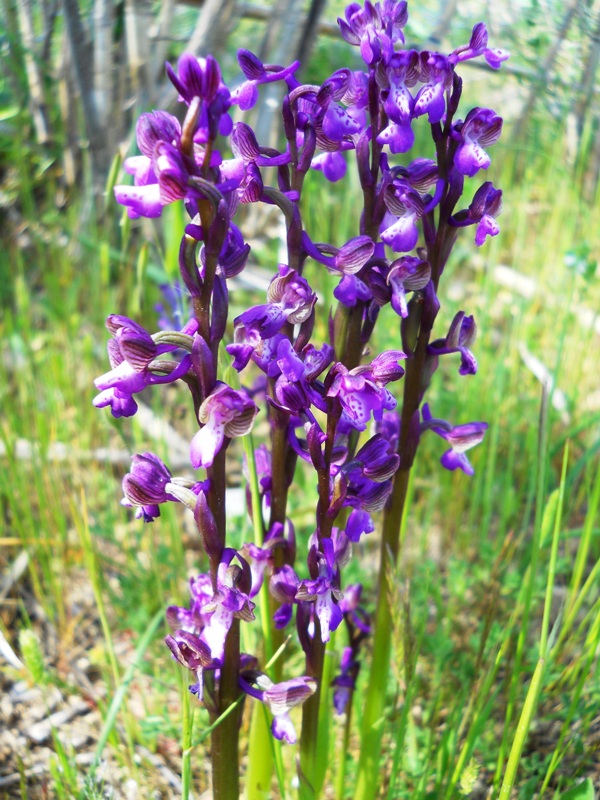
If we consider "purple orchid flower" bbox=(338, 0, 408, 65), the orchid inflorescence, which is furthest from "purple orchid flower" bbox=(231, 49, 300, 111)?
"purple orchid flower" bbox=(338, 0, 408, 65)

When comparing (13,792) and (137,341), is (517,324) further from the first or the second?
(13,792)

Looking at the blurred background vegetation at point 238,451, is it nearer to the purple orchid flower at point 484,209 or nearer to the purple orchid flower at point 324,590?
the purple orchid flower at point 324,590

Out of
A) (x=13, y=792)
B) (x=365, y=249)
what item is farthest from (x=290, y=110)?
(x=13, y=792)

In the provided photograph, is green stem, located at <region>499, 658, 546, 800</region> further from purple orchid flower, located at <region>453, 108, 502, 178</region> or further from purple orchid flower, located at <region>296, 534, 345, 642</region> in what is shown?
purple orchid flower, located at <region>453, 108, 502, 178</region>

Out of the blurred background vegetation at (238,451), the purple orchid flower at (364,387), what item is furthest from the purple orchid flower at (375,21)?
the blurred background vegetation at (238,451)

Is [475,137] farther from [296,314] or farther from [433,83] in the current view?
[296,314]

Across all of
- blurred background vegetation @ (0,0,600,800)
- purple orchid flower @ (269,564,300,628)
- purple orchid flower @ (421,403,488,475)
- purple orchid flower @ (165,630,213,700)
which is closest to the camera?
purple orchid flower @ (165,630,213,700)

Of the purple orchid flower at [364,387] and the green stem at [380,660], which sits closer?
the purple orchid flower at [364,387]
